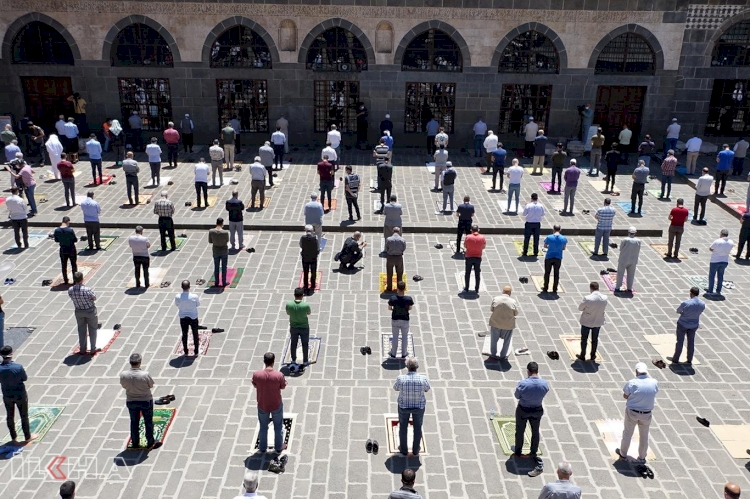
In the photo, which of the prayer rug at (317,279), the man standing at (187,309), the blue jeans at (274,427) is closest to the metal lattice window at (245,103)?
the prayer rug at (317,279)

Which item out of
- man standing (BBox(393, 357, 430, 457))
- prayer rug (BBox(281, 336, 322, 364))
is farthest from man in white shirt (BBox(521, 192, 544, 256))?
man standing (BBox(393, 357, 430, 457))

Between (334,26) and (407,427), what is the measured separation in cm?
2029

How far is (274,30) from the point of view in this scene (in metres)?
27.1

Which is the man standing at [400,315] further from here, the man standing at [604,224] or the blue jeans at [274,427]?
the man standing at [604,224]

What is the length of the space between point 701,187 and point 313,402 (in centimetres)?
1441

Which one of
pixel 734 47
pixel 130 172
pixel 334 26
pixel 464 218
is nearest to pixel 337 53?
pixel 334 26

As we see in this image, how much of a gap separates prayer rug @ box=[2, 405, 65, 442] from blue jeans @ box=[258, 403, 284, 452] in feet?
11.8

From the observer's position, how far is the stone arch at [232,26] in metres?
26.9

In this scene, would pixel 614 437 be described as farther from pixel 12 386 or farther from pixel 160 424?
pixel 12 386

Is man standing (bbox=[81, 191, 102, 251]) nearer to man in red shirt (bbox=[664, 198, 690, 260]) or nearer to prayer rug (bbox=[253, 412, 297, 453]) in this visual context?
prayer rug (bbox=[253, 412, 297, 453])

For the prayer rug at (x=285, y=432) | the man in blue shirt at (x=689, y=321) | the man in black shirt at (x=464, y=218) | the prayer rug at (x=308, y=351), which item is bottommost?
the prayer rug at (x=285, y=432)

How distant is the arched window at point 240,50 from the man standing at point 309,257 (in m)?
14.1

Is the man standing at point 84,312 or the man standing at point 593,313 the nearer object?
the man standing at point 84,312

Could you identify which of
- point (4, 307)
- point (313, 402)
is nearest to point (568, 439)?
point (313, 402)
